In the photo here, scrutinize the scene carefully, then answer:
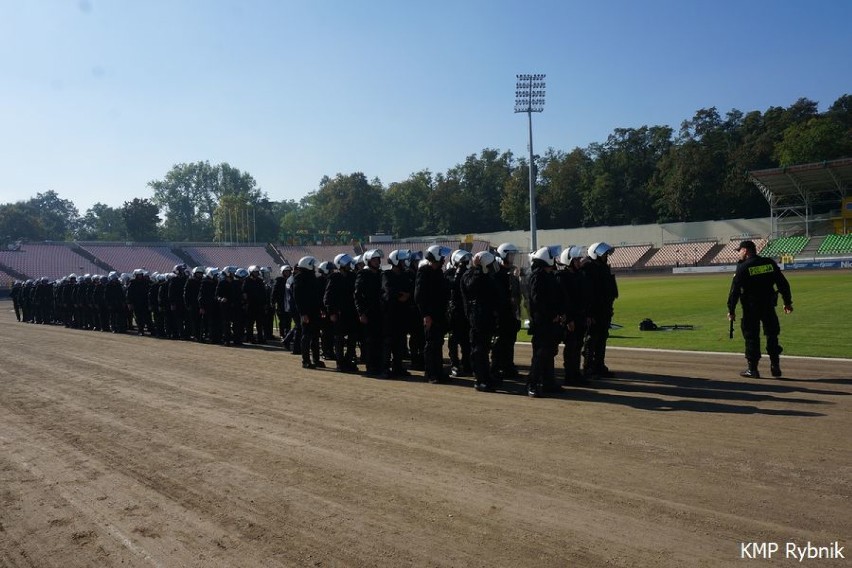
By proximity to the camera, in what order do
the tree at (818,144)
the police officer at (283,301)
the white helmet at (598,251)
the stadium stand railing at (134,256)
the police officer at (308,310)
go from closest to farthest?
1. the white helmet at (598,251)
2. the police officer at (308,310)
3. the police officer at (283,301)
4. the stadium stand railing at (134,256)
5. the tree at (818,144)

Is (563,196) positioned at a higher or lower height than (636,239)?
higher

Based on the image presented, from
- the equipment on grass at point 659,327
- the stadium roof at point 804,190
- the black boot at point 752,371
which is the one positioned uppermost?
the stadium roof at point 804,190

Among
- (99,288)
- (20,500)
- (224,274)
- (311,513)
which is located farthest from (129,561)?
(99,288)

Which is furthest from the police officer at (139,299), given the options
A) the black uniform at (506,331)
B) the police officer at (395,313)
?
the black uniform at (506,331)

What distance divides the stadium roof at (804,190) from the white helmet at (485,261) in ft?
183

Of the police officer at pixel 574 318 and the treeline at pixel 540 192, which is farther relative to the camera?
the treeline at pixel 540 192

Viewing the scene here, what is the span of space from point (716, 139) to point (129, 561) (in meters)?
90.4

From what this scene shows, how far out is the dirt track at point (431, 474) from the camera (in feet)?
15.3

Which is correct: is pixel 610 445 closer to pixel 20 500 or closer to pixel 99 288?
pixel 20 500

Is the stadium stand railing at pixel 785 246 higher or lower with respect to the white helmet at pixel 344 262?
lower

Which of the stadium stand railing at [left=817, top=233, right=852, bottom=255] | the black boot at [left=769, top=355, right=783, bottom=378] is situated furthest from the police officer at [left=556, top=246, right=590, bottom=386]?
the stadium stand railing at [left=817, top=233, right=852, bottom=255]

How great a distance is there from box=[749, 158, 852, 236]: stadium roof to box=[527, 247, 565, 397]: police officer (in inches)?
2191

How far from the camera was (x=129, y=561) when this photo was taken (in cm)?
462

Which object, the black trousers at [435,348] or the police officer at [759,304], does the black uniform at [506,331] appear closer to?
the black trousers at [435,348]
